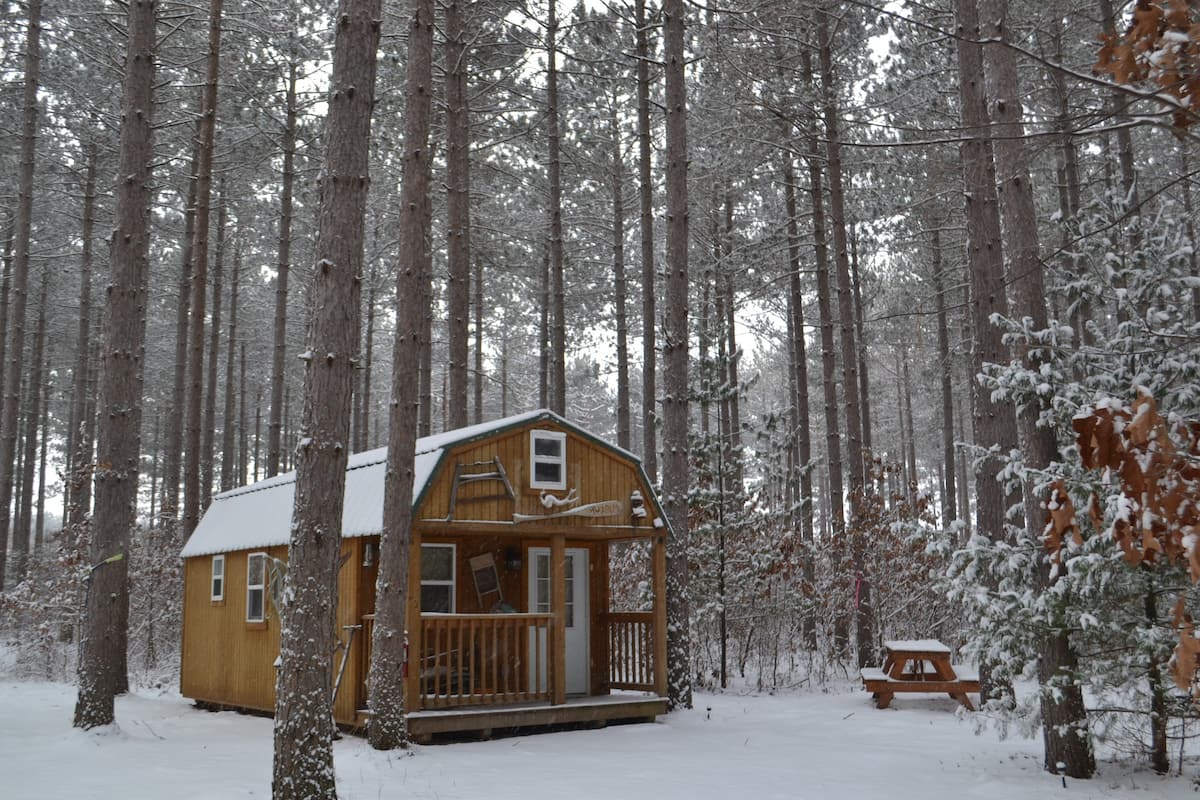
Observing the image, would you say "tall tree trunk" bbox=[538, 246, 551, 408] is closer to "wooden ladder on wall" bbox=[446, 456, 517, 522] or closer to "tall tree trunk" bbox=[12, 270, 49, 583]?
"wooden ladder on wall" bbox=[446, 456, 517, 522]

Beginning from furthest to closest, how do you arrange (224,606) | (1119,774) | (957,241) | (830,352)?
(957,241), (830,352), (224,606), (1119,774)

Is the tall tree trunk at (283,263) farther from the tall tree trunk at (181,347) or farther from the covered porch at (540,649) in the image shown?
the covered porch at (540,649)

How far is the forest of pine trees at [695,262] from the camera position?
23.7ft

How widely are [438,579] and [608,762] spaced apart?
3.61 metres

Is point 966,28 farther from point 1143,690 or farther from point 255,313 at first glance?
point 255,313

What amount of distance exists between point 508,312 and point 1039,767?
2315cm

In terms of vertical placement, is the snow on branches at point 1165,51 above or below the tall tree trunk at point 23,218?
below

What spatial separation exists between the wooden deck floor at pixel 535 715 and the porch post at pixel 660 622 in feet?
0.86

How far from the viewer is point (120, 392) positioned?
10.2 m

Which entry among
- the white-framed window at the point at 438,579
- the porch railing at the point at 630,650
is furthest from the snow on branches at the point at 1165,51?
the porch railing at the point at 630,650

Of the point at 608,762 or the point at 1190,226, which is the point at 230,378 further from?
the point at 1190,226

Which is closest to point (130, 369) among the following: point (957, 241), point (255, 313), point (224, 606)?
point (224, 606)

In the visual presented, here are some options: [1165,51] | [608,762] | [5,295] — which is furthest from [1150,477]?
[5,295]

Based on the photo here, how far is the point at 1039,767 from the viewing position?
8.27 m
